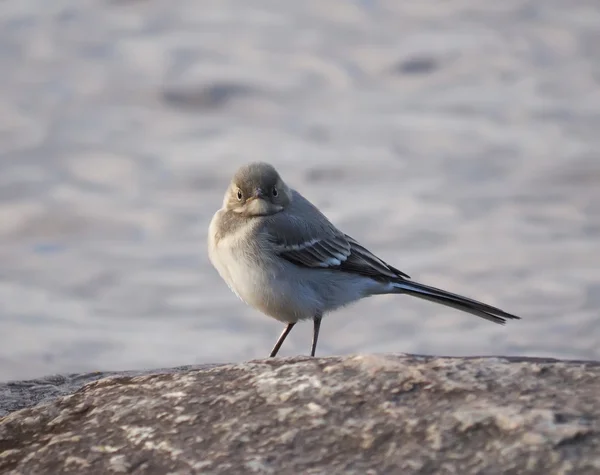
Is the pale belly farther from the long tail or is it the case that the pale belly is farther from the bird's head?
the long tail

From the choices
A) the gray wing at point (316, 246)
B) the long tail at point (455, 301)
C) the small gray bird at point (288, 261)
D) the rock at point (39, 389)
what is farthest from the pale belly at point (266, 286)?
the rock at point (39, 389)

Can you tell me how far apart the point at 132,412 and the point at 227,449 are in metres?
0.62

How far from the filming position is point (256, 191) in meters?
7.35

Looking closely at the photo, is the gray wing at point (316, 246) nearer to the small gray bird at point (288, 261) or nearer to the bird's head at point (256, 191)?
the small gray bird at point (288, 261)

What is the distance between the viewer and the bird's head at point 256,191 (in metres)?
7.36

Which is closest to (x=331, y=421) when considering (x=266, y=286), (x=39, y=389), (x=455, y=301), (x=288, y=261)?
(x=39, y=389)

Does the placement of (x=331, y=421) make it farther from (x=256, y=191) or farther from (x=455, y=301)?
(x=455, y=301)

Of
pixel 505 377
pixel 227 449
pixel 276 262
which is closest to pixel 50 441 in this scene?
pixel 227 449

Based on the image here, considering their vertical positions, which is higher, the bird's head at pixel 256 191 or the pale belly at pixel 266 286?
the bird's head at pixel 256 191

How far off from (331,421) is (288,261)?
11.3ft

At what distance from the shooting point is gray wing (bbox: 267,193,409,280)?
23.8 feet

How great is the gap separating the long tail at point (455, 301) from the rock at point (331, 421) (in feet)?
10.3

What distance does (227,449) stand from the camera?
148 inches

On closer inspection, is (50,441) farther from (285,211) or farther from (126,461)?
(285,211)
